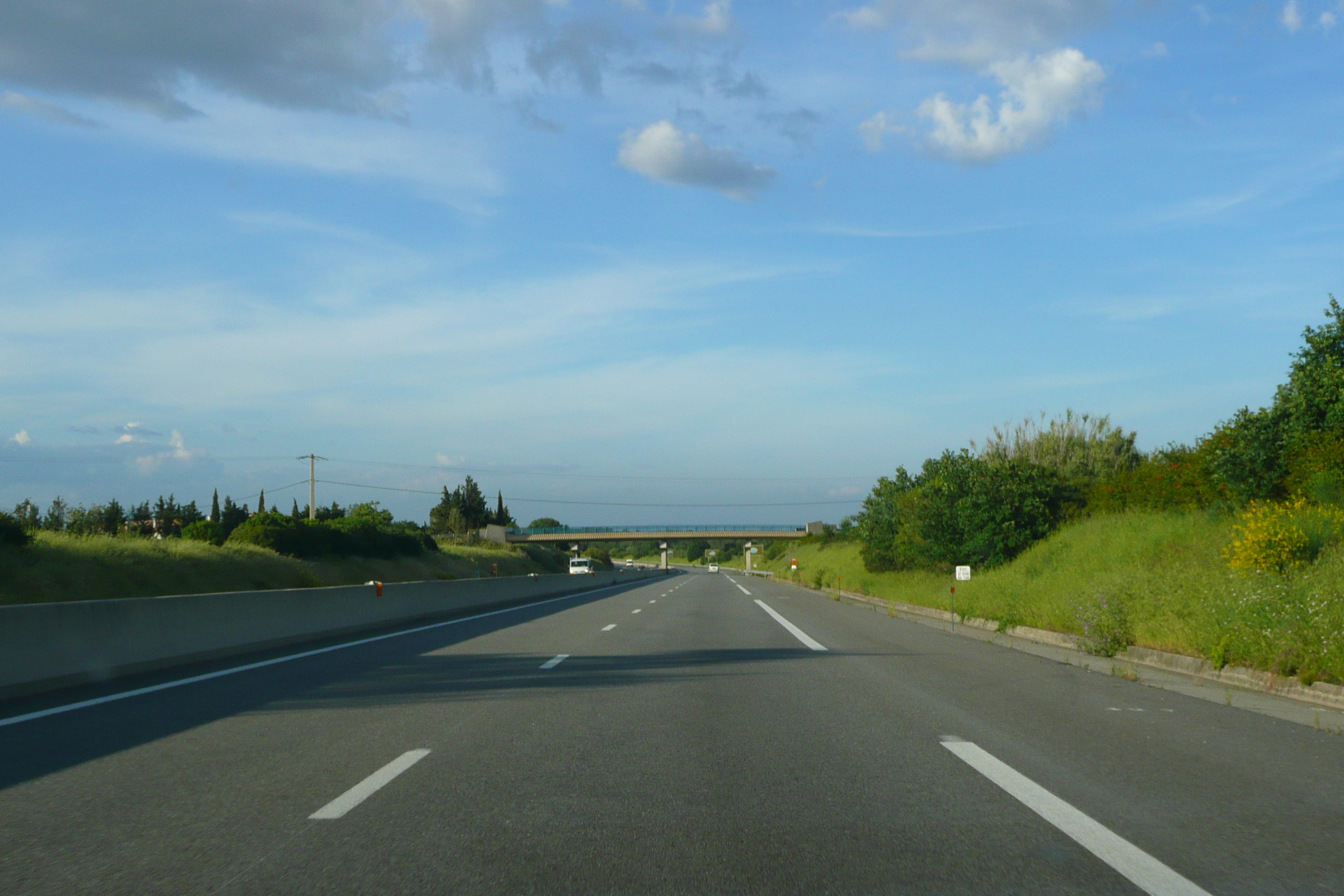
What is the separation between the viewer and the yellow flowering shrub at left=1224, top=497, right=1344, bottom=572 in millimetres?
18094

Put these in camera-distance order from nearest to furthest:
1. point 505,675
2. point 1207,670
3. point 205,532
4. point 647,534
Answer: point 505,675
point 1207,670
point 205,532
point 647,534

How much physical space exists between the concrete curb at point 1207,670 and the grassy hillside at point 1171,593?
6.2 inches

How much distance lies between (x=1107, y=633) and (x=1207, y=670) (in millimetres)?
2813

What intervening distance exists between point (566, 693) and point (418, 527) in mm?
135267

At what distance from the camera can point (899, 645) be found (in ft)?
64.3

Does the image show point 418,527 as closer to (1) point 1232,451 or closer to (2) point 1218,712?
(1) point 1232,451

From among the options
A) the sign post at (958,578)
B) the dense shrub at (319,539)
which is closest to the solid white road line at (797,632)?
the sign post at (958,578)

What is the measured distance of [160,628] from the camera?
15.6 metres

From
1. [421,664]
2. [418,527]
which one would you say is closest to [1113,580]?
[421,664]

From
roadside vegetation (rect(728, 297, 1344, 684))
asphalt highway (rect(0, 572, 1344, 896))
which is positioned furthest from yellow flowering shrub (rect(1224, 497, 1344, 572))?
asphalt highway (rect(0, 572, 1344, 896))

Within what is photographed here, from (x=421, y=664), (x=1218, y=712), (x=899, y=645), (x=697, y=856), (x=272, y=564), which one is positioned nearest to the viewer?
(x=697, y=856)

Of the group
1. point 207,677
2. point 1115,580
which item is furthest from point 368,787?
point 1115,580

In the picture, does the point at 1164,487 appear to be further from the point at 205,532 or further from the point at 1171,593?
the point at 205,532

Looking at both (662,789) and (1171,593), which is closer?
(662,789)
